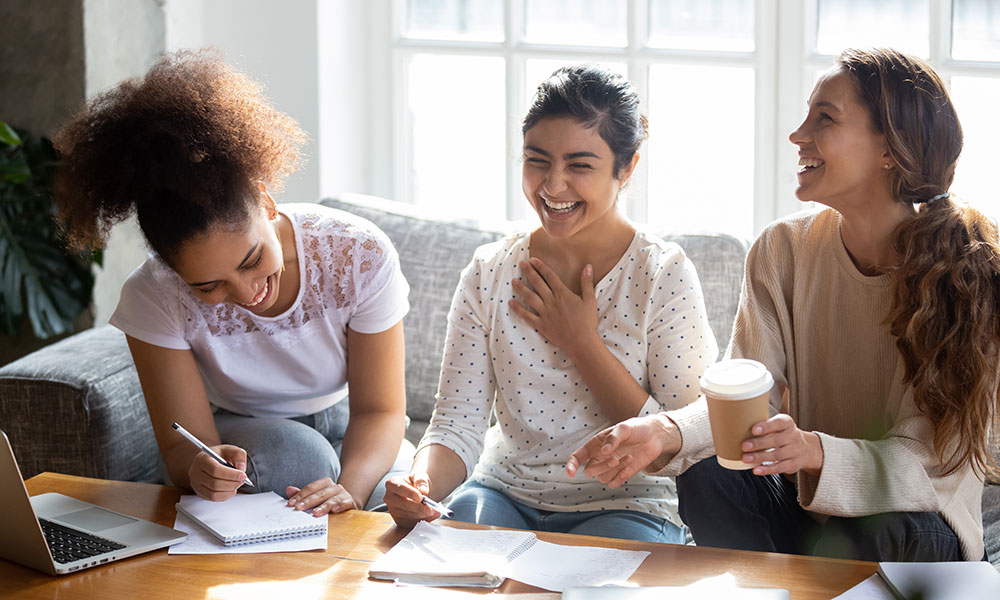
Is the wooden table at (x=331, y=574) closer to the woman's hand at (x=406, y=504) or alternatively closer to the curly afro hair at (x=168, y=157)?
the woman's hand at (x=406, y=504)

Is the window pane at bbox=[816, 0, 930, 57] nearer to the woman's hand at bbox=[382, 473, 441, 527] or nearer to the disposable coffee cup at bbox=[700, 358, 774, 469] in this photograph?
the disposable coffee cup at bbox=[700, 358, 774, 469]

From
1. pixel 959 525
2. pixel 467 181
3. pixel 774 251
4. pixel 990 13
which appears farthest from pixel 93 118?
pixel 990 13

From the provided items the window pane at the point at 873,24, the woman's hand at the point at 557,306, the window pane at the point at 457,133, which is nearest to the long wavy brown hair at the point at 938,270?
the woman's hand at the point at 557,306

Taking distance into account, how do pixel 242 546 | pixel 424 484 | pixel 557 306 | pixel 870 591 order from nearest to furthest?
pixel 870 591, pixel 242 546, pixel 424 484, pixel 557 306

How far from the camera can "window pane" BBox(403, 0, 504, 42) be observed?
304cm

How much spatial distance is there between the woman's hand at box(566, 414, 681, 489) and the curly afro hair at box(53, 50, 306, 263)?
646mm

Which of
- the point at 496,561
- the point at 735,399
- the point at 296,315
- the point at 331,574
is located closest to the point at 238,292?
the point at 296,315

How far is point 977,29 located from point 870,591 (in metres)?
1.86

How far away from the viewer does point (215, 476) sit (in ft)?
5.20

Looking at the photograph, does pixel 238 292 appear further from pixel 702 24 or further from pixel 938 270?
pixel 702 24

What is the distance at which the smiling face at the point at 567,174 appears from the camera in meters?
1.77

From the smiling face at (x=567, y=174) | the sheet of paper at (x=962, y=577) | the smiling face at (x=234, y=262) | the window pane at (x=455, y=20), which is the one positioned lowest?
the sheet of paper at (x=962, y=577)

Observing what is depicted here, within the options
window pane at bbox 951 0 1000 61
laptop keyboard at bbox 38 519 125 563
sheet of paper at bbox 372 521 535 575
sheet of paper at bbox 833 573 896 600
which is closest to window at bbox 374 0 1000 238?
window pane at bbox 951 0 1000 61

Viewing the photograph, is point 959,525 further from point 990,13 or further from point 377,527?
point 990,13
